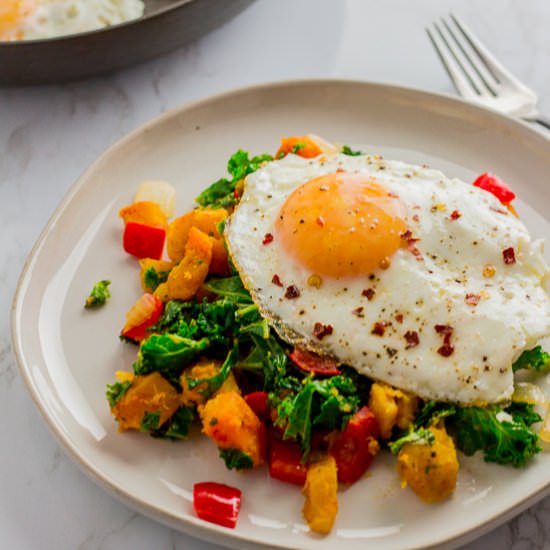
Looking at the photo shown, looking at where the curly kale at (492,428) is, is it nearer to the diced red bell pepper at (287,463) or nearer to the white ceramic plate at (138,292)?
the white ceramic plate at (138,292)

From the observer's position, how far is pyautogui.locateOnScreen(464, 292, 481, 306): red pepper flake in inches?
158

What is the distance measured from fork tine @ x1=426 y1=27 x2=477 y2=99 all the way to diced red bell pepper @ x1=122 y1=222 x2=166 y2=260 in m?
2.34

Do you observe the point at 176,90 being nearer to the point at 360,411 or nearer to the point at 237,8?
the point at 237,8

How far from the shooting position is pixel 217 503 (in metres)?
3.64

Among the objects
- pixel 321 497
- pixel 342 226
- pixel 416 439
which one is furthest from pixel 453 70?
pixel 321 497

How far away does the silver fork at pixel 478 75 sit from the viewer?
5566 millimetres

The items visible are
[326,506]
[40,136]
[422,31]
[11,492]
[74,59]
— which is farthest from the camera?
[422,31]

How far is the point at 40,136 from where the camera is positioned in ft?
19.5

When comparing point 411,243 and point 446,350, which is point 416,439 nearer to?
point 446,350

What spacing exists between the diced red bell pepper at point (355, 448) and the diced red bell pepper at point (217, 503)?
0.46 metres

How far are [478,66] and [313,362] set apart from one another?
2.83 m

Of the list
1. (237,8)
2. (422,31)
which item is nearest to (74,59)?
(237,8)

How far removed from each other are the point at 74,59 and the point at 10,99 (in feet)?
2.88

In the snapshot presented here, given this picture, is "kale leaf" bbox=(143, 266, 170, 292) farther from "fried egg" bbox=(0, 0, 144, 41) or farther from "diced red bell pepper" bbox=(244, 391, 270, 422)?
"fried egg" bbox=(0, 0, 144, 41)
